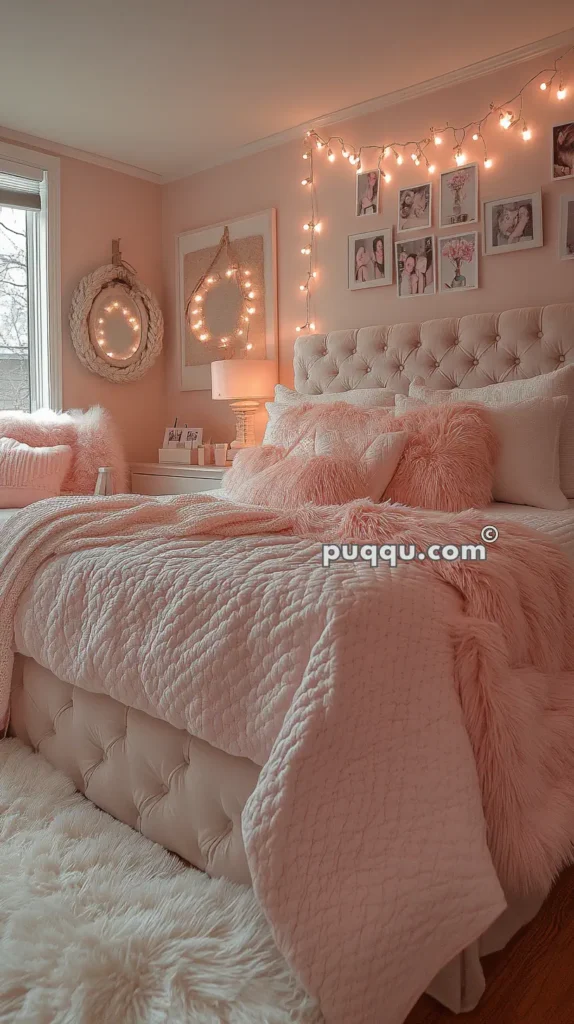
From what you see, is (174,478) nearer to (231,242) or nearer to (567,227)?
(231,242)

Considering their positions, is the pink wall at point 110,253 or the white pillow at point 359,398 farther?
Answer: the pink wall at point 110,253

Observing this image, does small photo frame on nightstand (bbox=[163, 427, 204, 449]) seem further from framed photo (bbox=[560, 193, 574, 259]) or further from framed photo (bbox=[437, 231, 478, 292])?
framed photo (bbox=[560, 193, 574, 259])

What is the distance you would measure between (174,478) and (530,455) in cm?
207


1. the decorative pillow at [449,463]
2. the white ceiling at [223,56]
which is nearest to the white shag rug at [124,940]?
the decorative pillow at [449,463]

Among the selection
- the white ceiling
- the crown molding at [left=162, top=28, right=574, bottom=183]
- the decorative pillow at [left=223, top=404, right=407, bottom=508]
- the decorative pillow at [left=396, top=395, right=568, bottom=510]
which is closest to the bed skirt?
the decorative pillow at [left=223, top=404, right=407, bottom=508]

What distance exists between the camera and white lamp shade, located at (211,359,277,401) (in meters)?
3.87

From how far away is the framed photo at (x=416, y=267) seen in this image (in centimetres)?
339

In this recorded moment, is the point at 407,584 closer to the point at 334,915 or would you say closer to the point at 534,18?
the point at 334,915

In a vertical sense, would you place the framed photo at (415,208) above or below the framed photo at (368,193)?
below

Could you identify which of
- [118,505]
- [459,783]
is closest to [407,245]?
[118,505]

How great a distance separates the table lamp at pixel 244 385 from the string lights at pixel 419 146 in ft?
1.04

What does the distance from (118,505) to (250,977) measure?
1.17 metres

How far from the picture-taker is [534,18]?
9.14 ft

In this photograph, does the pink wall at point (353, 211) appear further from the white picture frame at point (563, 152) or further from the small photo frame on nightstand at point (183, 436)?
the small photo frame on nightstand at point (183, 436)
